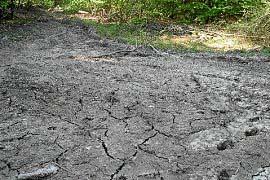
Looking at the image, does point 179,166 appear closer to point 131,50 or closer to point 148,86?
point 148,86

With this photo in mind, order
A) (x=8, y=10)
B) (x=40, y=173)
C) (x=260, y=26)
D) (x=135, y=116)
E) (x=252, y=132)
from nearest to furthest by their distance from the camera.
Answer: (x=40, y=173)
(x=252, y=132)
(x=135, y=116)
(x=260, y=26)
(x=8, y=10)

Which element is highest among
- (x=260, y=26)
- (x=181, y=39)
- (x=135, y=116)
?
(x=260, y=26)

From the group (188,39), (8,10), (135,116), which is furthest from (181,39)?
(135,116)

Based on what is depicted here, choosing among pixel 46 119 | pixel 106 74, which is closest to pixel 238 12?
pixel 106 74

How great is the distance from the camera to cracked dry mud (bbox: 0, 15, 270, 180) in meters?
3.35

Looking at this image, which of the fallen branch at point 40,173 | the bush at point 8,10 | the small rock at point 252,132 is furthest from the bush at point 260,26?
the fallen branch at point 40,173

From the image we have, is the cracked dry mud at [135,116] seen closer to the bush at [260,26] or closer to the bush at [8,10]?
the bush at [260,26]

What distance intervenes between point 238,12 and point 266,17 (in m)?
1.64

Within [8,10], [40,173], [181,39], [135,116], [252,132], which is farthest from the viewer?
[8,10]

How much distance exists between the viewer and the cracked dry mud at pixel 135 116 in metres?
3.35

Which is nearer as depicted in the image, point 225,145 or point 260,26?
point 225,145

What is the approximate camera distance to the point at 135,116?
13.9 feet

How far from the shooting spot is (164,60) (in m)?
6.34

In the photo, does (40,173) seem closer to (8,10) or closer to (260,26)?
(260,26)
